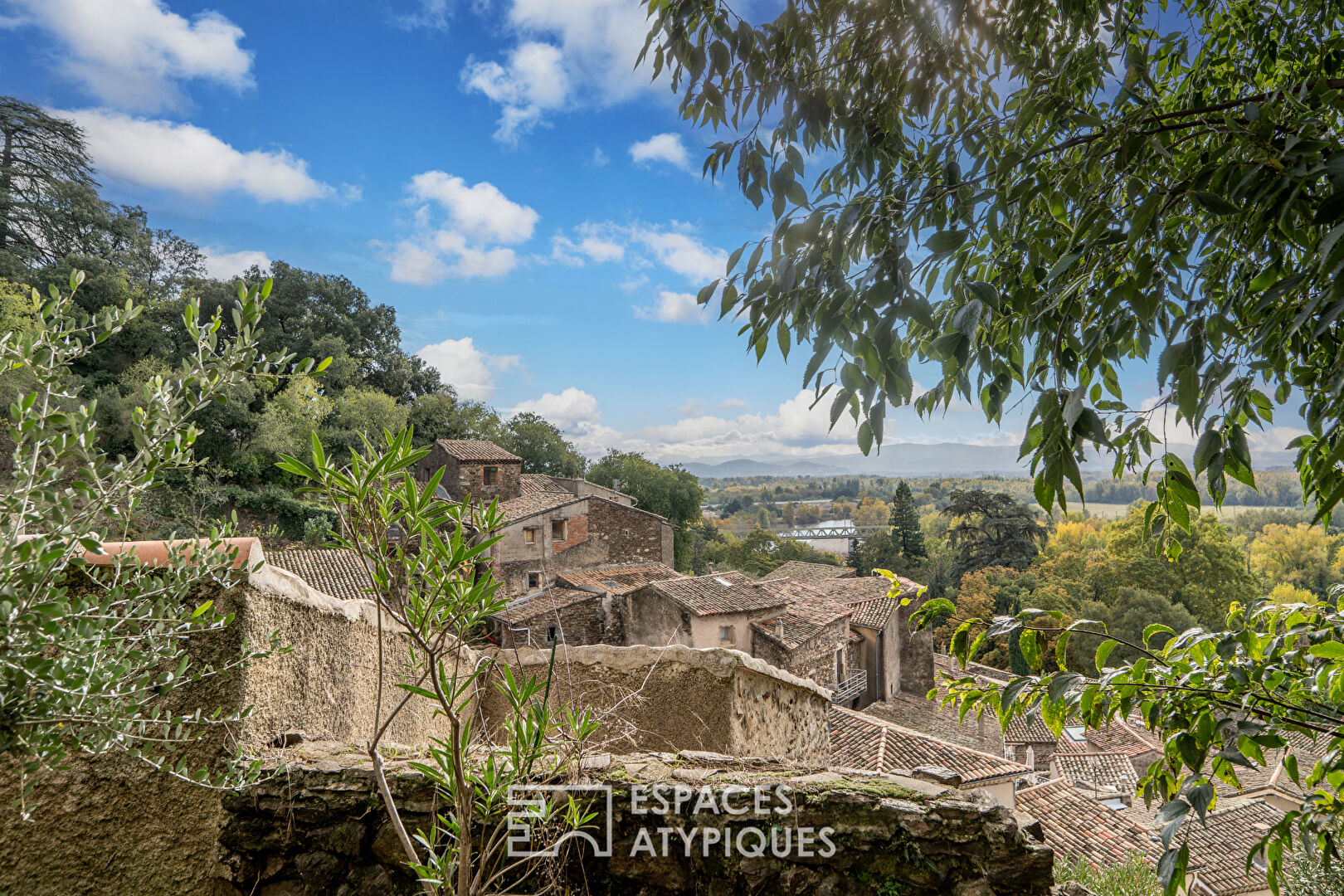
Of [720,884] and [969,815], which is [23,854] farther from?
[969,815]

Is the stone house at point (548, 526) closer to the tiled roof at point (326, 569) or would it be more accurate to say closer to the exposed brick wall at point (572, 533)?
the exposed brick wall at point (572, 533)

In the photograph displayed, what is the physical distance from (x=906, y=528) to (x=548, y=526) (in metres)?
24.9

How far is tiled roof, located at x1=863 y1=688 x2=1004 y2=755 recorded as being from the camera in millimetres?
15312

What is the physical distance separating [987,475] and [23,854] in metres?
51.7

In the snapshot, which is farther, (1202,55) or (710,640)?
(710,640)

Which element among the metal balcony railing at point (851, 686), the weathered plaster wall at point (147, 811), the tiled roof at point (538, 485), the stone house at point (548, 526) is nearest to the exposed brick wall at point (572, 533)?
the stone house at point (548, 526)

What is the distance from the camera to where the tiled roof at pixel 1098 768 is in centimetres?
1547

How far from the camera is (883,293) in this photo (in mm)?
1122

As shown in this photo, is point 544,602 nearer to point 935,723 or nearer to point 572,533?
point 572,533

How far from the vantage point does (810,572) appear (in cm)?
2722

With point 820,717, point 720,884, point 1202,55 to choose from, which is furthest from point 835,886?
point 820,717

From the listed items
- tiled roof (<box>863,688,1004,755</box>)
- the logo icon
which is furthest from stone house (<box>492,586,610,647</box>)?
the logo icon

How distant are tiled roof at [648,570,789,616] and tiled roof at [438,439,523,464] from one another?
8.84 m

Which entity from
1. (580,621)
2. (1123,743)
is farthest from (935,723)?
(580,621)
